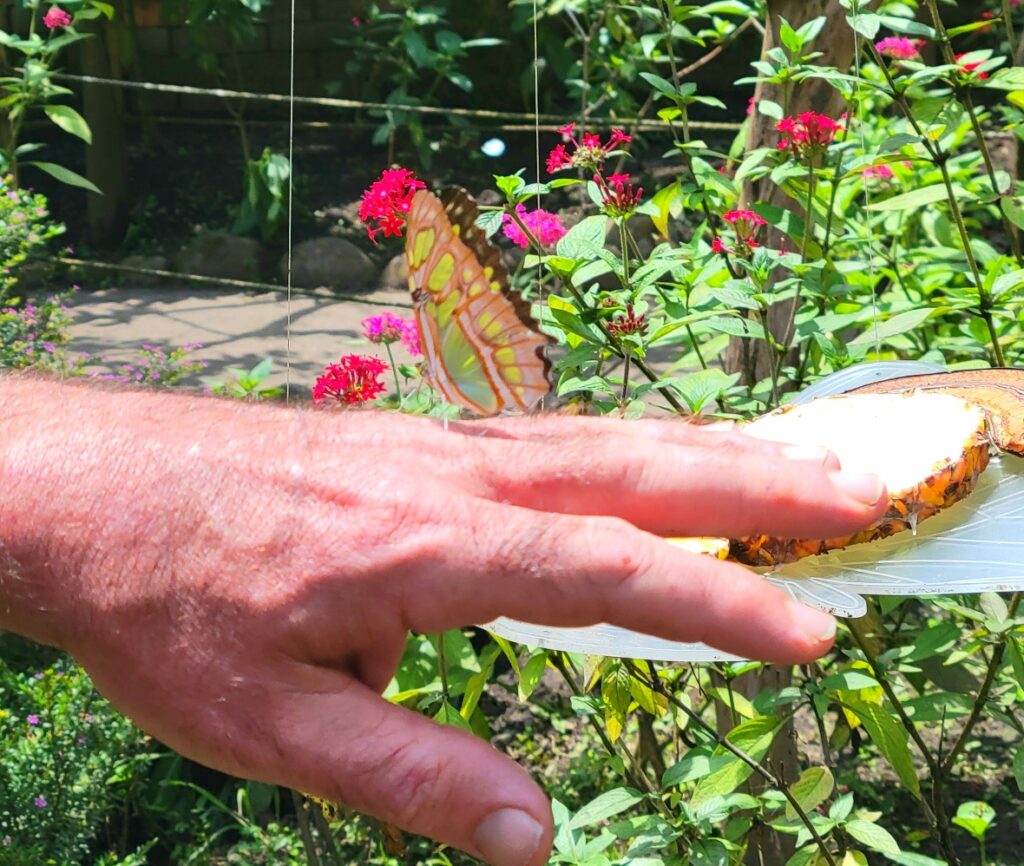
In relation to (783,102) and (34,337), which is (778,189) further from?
(34,337)

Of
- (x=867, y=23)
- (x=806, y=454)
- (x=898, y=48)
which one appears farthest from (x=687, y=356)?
(x=806, y=454)

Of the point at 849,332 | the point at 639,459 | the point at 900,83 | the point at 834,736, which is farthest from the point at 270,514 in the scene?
the point at 849,332

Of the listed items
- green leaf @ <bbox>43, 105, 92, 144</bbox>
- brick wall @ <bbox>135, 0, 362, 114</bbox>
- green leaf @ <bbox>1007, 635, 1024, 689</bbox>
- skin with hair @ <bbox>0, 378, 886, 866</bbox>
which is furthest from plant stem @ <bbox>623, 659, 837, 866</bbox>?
brick wall @ <bbox>135, 0, 362, 114</bbox>

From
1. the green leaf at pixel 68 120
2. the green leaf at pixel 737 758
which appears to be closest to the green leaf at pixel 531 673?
the green leaf at pixel 737 758

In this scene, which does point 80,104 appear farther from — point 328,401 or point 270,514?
point 270,514

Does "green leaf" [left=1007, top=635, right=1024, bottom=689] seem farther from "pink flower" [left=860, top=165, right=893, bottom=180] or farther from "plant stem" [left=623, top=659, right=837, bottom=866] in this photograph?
"pink flower" [left=860, top=165, right=893, bottom=180]

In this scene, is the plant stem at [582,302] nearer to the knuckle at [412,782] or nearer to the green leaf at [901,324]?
the green leaf at [901,324]
